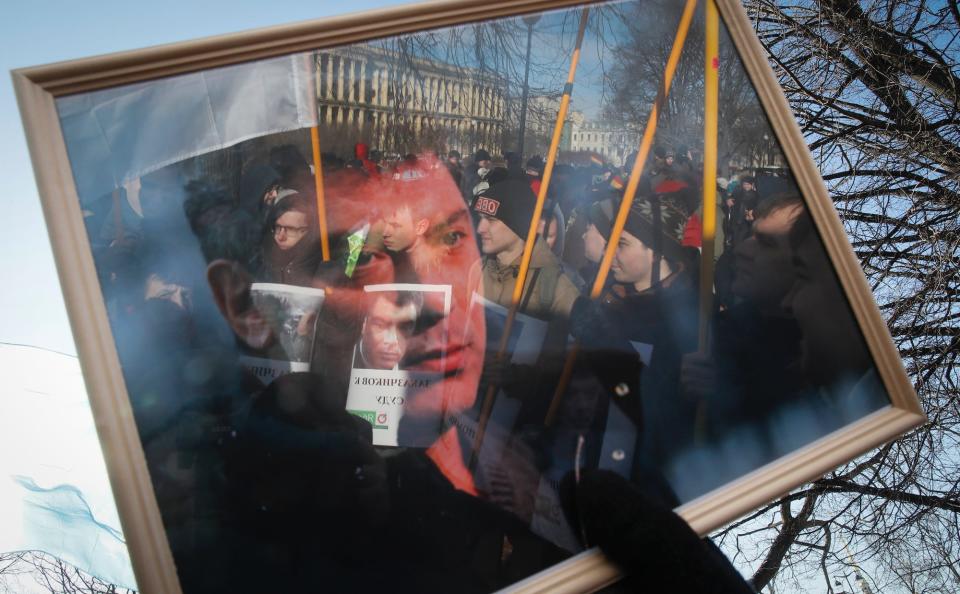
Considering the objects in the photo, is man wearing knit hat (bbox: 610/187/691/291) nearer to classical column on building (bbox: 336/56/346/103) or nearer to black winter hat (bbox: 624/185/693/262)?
black winter hat (bbox: 624/185/693/262)

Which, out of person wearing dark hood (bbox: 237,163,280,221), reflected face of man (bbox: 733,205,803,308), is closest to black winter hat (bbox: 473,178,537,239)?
person wearing dark hood (bbox: 237,163,280,221)

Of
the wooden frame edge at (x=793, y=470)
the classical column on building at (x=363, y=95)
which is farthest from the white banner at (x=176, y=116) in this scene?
the wooden frame edge at (x=793, y=470)

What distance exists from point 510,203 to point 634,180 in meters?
0.34

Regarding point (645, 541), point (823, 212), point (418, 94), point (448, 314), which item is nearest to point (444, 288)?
point (448, 314)

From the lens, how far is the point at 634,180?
1777 millimetres

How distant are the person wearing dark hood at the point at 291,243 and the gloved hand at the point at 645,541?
744 mm

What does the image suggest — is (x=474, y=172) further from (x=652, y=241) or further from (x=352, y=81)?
(x=652, y=241)

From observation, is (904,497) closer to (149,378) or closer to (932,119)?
(932,119)

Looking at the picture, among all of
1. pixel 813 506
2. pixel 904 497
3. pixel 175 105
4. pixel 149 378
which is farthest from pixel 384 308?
pixel 813 506

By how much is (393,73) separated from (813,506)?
6.73 meters

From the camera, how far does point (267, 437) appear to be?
4.53 feet

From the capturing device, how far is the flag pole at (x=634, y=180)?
1615mm

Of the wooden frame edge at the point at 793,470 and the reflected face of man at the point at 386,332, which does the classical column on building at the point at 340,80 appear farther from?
the wooden frame edge at the point at 793,470

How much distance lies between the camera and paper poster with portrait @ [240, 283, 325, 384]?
142 cm
